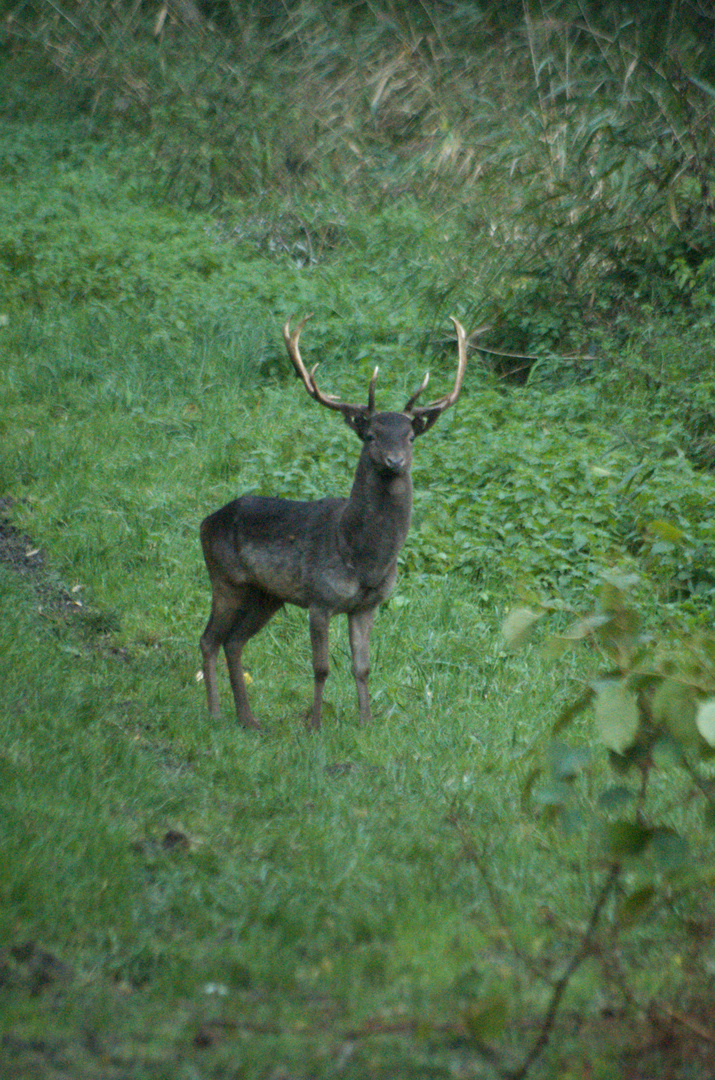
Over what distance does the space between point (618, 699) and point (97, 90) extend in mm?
16614

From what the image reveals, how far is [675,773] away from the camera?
5.72m

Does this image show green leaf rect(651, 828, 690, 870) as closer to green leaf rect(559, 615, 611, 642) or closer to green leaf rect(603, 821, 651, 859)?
green leaf rect(603, 821, 651, 859)

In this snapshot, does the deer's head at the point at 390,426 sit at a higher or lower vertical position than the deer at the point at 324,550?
higher

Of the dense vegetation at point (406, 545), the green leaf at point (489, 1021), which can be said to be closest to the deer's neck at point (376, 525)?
the dense vegetation at point (406, 545)

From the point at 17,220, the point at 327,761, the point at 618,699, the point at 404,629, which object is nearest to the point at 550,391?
the point at 404,629

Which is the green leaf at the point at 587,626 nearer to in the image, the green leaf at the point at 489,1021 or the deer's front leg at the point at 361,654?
the green leaf at the point at 489,1021

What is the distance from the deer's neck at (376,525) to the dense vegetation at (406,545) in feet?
2.61

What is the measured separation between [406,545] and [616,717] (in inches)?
241

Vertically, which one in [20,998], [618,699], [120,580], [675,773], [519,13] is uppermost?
[519,13]

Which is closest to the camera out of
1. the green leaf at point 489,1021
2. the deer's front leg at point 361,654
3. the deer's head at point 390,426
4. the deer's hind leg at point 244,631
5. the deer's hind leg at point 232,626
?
the green leaf at point 489,1021

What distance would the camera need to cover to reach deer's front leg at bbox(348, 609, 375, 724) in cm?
701

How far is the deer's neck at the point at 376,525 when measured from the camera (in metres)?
7.07

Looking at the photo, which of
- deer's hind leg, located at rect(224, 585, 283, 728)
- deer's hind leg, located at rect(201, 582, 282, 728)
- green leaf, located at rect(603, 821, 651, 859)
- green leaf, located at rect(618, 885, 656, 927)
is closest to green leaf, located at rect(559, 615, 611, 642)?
green leaf, located at rect(603, 821, 651, 859)

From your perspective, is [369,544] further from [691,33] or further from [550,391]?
[550,391]
